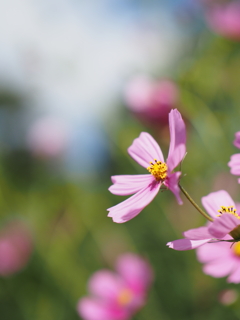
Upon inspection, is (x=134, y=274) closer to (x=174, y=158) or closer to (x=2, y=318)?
(x=2, y=318)

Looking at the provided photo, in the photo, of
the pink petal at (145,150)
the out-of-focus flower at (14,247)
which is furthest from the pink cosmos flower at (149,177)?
the out-of-focus flower at (14,247)

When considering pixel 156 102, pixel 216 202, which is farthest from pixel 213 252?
pixel 156 102

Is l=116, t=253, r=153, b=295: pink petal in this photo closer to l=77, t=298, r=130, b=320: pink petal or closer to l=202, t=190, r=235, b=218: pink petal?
l=77, t=298, r=130, b=320: pink petal

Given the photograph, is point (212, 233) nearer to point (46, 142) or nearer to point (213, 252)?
point (213, 252)

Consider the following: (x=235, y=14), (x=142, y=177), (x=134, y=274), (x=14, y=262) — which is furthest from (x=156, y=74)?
(x=142, y=177)

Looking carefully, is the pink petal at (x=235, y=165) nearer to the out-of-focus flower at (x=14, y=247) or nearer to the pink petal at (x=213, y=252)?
the pink petal at (x=213, y=252)

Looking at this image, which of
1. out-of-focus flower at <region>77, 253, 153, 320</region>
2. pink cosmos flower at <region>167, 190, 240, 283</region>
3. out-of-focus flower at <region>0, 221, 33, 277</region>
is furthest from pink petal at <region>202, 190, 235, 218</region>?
out-of-focus flower at <region>0, 221, 33, 277</region>
